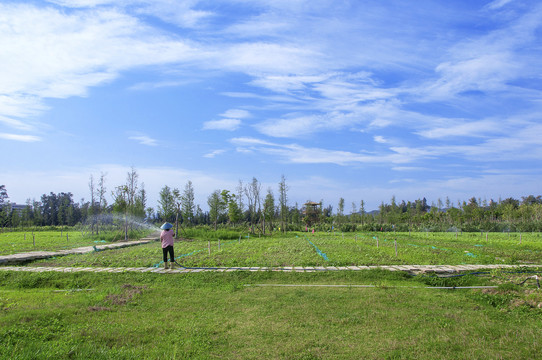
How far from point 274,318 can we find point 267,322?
Result: 244 millimetres

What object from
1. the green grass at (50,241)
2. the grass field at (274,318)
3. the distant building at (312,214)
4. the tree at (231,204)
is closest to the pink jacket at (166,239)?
the grass field at (274,318)

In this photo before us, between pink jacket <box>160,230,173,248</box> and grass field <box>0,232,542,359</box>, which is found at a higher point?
pink jacket <box>160,230,173,248</box>

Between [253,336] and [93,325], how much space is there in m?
2.69

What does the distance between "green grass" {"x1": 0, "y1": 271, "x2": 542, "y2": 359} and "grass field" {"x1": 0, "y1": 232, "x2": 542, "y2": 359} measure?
2 centimetres

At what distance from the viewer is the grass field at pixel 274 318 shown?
4.61m

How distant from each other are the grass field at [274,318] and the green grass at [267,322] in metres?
0.02

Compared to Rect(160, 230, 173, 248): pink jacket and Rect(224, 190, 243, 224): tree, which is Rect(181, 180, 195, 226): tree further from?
Rect(160, 230, 173, 248): pink jacket

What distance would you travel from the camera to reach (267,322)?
5.86m

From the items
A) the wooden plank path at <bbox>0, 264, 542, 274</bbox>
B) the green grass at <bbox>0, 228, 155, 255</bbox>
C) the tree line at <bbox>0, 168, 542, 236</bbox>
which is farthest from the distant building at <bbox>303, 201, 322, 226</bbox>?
the wooden plank path at <bbox>0, 264, 542, 274</bbox>

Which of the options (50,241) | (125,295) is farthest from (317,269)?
(50,241)

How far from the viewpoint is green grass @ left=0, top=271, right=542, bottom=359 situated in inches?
180

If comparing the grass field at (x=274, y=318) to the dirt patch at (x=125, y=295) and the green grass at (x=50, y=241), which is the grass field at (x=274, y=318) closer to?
the dirt patch at (x=125, y=295)

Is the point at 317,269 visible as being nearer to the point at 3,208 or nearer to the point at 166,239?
the point at 166,239

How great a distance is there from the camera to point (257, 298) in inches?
297
